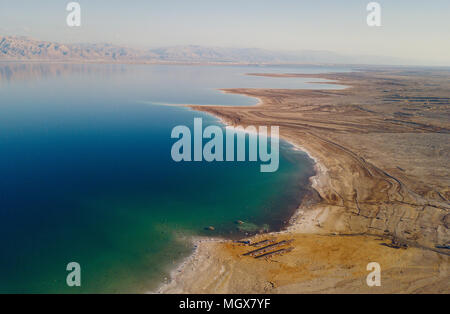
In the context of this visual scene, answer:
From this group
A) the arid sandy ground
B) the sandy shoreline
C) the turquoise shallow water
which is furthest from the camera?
the turquoise shallow water

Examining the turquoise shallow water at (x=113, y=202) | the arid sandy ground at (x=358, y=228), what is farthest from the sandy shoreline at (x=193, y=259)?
the turquoise shallow water at (x=113, y=202)

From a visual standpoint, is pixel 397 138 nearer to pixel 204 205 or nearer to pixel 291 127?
pixel 291 127

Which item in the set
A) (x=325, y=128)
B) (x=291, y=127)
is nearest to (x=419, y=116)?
(x=325, y=128)

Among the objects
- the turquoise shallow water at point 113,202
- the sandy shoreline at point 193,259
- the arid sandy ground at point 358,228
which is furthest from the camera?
the turquoise shallow water at point 113,202

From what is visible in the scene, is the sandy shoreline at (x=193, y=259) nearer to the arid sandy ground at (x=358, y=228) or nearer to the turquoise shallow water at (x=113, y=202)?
the arid sandy ground at (x=358, y=228)

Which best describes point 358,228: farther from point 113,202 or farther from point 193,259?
point 113,202

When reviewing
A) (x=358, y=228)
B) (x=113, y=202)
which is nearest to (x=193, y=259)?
(x=113, y=202)

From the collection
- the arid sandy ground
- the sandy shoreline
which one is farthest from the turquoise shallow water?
the arid sandy ground

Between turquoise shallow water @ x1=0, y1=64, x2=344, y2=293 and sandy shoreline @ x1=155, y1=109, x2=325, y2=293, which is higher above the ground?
turquoise shallow water @ x1=0, y1=64, x2=344, y2=293

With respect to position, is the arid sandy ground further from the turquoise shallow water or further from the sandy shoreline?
the turquoise shallow water
